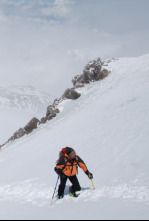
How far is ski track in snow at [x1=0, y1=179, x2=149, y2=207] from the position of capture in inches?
288

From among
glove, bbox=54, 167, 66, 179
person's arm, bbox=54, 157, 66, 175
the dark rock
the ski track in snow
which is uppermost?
the dark rock

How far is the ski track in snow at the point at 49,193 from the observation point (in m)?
7.32

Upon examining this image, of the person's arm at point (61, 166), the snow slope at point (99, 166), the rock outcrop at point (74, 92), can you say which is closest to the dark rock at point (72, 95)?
the rock outcrop at point (74, 92)

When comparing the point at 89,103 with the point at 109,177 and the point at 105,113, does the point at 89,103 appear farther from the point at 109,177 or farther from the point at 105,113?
the point at 109,177

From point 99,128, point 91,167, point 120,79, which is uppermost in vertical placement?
point 120,79

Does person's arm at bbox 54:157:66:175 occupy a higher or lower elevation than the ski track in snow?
higher

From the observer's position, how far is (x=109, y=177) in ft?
30.2

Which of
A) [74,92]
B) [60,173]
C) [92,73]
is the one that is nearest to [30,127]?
[74,92]

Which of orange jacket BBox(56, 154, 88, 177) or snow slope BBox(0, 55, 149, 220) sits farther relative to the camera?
orange jacket BBox(56, 154, 88, 177)

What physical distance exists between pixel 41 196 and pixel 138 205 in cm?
466

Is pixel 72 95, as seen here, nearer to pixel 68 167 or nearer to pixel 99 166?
pixel 99 166

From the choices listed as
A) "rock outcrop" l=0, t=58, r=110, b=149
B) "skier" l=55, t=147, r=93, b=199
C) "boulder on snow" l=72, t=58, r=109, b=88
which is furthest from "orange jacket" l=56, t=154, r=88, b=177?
"boulder on snow" l=72, t=58, r=109, b=88

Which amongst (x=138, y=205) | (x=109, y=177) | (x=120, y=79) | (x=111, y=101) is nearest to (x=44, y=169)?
(x=109, y=177)

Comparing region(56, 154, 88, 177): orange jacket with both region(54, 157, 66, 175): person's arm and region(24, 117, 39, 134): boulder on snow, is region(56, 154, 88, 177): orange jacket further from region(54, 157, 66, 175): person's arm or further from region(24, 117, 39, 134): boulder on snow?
region(24, 117, 39, 134): boulder on snow
